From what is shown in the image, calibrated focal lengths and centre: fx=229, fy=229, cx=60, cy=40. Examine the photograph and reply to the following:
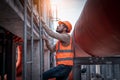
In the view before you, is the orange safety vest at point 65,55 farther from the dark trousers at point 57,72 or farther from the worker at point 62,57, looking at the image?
the dark trousers at point 57,72

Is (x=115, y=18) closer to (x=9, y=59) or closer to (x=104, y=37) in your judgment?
(x=104, y=37)

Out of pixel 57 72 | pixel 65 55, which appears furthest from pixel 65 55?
pixel 57 72

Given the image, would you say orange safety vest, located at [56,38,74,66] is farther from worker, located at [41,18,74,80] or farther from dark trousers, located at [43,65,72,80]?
dark trousers, located at [43,65,72,80]

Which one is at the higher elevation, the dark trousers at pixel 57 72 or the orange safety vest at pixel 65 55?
the orange safety vest at pixel 65 55

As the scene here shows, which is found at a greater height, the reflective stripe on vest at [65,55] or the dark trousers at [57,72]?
the reflective stripe on vest at [65,55]

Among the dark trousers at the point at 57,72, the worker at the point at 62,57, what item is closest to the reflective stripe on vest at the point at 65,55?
the worker at the point at 62,57

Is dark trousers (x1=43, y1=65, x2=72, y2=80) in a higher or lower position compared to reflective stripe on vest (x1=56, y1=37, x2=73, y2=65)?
lower

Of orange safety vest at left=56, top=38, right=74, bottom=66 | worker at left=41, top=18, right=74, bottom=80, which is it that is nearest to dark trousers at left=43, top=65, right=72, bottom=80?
worker at left=41, top=18, right=74, bottom=80

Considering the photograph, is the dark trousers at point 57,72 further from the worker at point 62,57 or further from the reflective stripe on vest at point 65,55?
the reflective stripe on vest at point 65,55

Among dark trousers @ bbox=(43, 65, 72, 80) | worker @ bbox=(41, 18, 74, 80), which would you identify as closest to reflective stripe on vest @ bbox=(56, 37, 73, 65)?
worker @ bbox=(41, 18, 74, 80)

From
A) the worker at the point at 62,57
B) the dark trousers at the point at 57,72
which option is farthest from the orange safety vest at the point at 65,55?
the dark trousers at the point at 57,72

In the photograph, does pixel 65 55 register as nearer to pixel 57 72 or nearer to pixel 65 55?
pixel 65 55

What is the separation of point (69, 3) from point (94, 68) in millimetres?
4350

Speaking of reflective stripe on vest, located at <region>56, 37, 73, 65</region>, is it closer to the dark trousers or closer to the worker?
the worker
